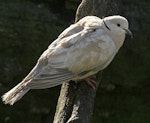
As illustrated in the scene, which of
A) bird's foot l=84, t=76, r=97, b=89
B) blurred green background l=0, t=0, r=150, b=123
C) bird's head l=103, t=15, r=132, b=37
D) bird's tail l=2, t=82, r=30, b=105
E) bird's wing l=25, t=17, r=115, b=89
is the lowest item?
blurred green background l=0, t=0, r=150, b=123

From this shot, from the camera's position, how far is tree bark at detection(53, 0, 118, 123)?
3150mm

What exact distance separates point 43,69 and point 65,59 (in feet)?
0.56

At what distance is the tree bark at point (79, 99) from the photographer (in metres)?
3.15

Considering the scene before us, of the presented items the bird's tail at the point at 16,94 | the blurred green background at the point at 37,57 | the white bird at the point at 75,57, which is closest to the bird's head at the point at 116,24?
the white bird at the point at 75,57

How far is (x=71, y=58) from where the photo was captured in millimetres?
3486

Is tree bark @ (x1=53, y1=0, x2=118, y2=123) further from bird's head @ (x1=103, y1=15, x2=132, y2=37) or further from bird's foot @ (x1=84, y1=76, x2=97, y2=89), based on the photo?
bird's head @ (x1=103, y1=15, x2=132, y2=37)

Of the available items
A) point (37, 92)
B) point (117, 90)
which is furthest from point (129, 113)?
point (37, 92)

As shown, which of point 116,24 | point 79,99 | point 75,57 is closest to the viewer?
point 79,99

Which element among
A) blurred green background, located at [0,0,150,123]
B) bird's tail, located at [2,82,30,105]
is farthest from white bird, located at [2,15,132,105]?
blurred green background, located at [0,0,150,123]

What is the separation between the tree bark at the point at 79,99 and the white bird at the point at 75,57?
0.28 feet

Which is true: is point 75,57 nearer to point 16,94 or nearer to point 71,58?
point 71,58

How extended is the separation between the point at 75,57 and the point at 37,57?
8.46 feet

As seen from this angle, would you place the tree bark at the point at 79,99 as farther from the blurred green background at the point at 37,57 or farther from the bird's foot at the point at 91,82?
the blurred green background at the point at 37,57

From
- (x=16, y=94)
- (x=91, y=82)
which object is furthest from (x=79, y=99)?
(x=16, y=94)
